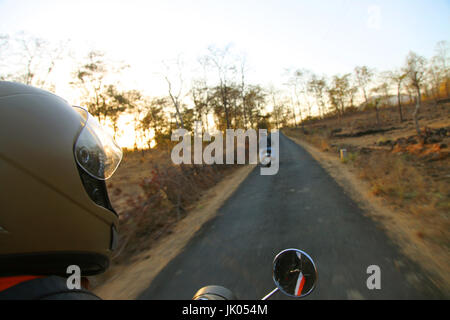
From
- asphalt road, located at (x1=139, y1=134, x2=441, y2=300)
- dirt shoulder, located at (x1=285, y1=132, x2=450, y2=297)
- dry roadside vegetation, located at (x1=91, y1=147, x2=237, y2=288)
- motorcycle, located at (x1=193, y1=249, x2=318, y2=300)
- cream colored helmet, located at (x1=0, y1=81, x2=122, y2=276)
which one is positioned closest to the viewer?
cream colored helmet, located at (x1=0, y1=81, x2=122, y2=276)

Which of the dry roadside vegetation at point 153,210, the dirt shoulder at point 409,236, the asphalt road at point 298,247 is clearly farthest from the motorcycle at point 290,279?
the dry roadside vegetation at point 153,210

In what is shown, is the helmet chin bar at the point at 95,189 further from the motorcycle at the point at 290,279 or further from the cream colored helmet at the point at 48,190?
the motorcycle at the point at 290,279

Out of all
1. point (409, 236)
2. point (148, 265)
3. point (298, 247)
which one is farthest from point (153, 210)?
point (409, 236)

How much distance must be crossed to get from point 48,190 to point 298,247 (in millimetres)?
3812

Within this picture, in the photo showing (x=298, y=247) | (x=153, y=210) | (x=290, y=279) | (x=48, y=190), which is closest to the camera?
A: (x=48, y=190)

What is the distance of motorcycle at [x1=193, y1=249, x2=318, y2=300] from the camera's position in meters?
1.24

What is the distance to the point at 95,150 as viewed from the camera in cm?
146

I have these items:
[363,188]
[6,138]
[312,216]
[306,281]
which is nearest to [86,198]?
[6,138]

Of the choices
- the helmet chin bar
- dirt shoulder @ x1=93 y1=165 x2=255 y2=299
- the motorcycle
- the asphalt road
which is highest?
the helmet chin bar

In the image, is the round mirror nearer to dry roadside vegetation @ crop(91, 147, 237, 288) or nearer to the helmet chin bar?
the helmet chin bar

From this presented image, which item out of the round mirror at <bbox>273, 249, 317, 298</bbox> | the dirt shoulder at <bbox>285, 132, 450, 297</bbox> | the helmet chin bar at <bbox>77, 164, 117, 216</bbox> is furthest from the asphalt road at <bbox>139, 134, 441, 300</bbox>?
the helmet chin bar at <bbox>77, 164, 117, 216</bbox>

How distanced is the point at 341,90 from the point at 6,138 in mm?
52330

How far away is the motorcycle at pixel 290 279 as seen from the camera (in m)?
1.24

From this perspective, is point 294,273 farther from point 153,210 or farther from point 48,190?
point 153,210
